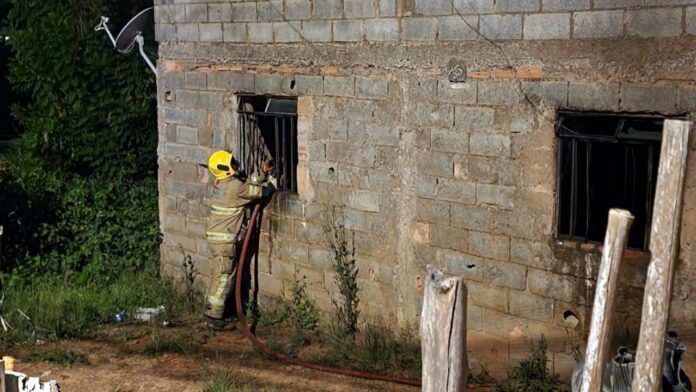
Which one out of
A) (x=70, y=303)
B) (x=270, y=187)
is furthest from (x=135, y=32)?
(x=70, y=303)

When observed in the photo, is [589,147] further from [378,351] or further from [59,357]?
[59,357]

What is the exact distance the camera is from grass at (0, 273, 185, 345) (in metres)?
8.95

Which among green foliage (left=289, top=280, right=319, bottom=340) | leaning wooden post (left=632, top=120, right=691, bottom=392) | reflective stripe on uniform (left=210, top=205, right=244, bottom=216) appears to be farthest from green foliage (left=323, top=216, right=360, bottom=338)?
leaning wooden post (left=632, top=120, right=691, bottom=392)

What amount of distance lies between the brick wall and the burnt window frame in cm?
7

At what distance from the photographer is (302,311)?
9023 millimetres

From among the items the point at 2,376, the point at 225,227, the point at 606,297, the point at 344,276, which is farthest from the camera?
the point at 225,227

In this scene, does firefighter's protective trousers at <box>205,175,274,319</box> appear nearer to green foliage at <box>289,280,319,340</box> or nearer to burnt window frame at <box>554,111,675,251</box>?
green foliage at <box>289,280,319,340</box>

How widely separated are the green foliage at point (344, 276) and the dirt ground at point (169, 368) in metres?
0.75

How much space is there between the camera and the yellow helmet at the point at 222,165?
29.7 ft

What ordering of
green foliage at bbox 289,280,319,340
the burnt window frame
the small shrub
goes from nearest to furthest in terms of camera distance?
the burnt window frame
green foliage at bbox 289,280,319,340
the small shrub

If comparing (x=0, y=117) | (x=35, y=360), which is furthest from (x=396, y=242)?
(x=0, y=117)

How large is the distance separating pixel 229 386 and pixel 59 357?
1.88 meters

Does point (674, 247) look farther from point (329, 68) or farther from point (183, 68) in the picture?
point (183, 68)

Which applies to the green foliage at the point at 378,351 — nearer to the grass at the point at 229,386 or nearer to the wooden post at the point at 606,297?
the grass at the point at 229,386
